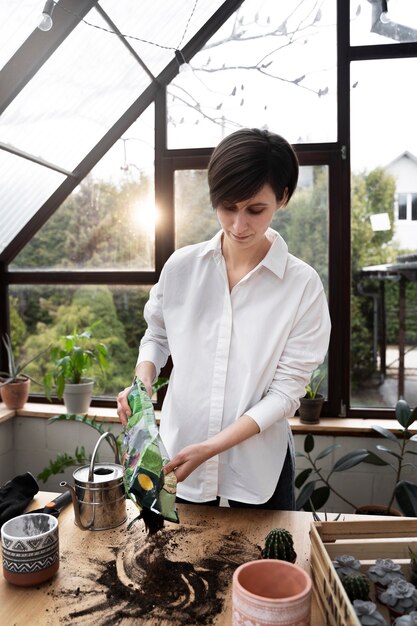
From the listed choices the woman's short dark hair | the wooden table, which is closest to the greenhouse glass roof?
the woman's short dark hair

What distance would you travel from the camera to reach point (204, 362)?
1.55m

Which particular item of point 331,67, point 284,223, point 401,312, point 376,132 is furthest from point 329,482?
point 331,67

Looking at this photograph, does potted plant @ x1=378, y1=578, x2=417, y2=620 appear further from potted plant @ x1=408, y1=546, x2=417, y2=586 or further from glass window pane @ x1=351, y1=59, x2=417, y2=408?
glass window pane @ x1=351, y1=59, x2=417, y2=408

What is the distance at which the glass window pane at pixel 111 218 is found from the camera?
10.8 feet

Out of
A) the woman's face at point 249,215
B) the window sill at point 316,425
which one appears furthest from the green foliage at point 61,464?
the woman's face at point 249,215

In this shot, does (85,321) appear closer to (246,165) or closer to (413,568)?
(246,165)

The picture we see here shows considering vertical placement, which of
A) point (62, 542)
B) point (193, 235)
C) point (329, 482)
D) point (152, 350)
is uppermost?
point (193, 235)

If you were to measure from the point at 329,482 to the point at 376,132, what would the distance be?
1842 mm

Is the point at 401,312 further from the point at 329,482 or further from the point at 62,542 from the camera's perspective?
the point at 62,542

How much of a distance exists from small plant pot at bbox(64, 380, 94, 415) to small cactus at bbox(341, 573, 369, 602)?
245cm

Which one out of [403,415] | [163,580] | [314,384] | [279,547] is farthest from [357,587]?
[314,384]

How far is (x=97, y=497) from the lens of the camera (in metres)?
→ 1.34

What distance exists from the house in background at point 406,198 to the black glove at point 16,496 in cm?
226

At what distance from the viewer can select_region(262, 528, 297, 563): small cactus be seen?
1.13m
